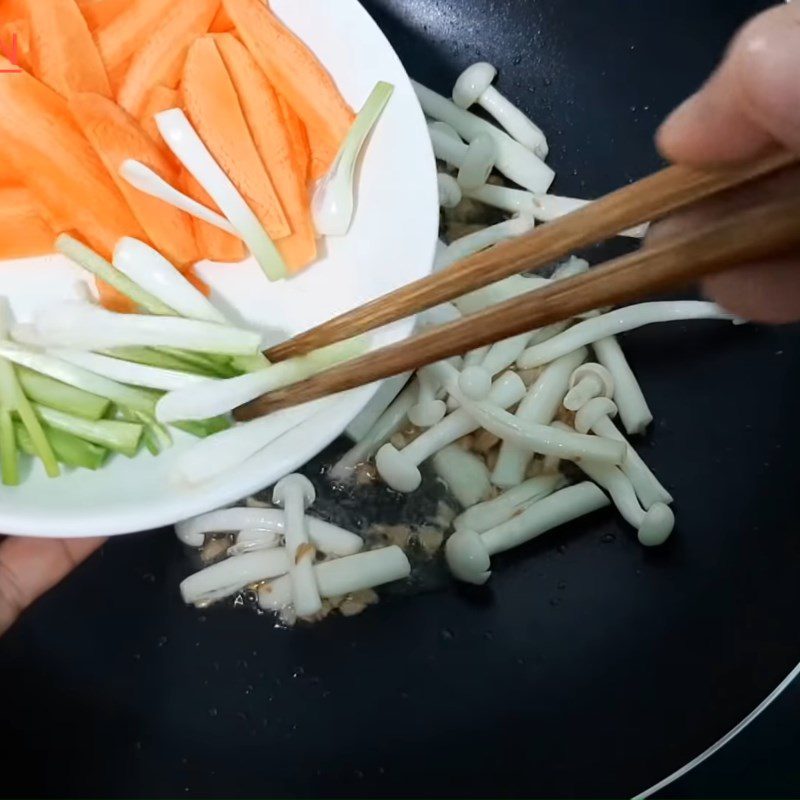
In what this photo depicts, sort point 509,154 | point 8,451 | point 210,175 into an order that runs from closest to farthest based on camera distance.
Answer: point 8,451 < point 210,175 < point 509,154

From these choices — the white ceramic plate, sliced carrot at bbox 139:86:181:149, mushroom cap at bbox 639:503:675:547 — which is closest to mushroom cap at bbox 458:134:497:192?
the white ceramic plate

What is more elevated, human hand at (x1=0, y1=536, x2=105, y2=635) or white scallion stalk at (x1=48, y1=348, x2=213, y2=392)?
white scallion stalk at (x1=48, y1=348, x2=213, y2=392)

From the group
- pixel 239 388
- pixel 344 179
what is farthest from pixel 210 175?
pixel 239 388

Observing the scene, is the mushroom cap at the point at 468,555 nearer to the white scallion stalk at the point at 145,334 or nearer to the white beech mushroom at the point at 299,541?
the white beech mushroom at the point at 299,541

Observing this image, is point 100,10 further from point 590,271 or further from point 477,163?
point 590,271

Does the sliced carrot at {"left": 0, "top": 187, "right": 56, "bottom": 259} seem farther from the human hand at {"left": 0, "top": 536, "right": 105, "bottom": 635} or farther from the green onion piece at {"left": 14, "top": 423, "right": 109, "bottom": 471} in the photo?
the human hand at {"left": 0, "top": 536, "right": 105, "bottom": 635}

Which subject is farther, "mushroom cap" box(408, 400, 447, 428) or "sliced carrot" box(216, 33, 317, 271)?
"mushroom cap" box(408, 400, 447, 428)
